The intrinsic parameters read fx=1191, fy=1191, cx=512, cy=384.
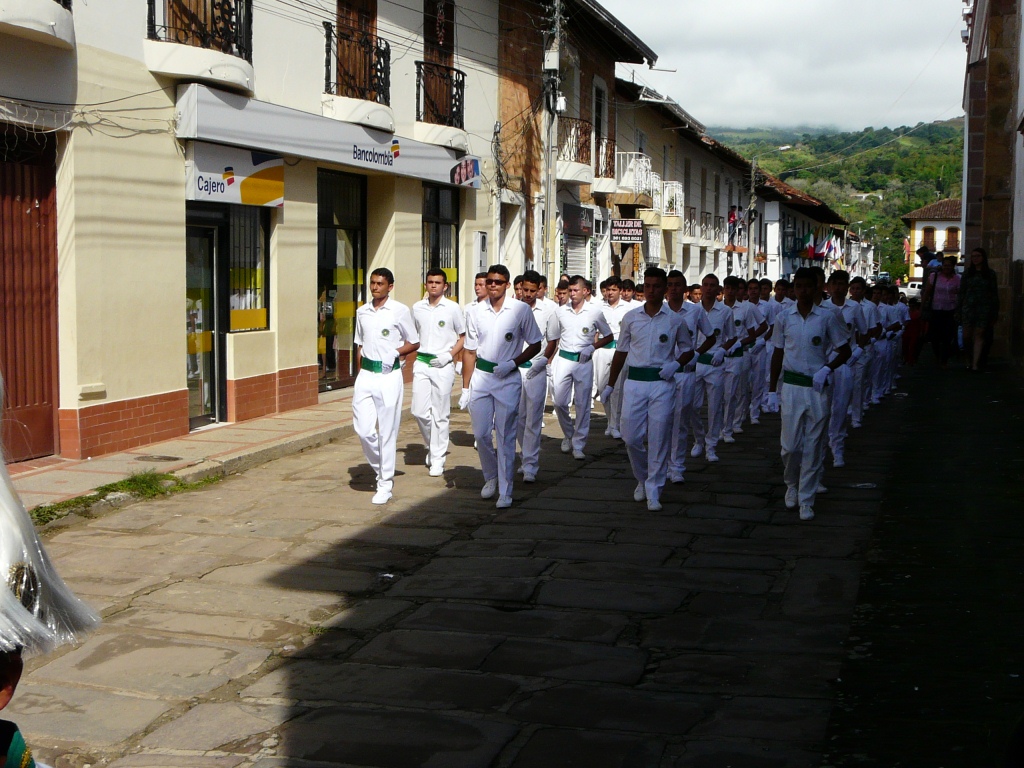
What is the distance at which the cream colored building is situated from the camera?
412 inches

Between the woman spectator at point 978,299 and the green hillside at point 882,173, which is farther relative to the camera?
the green hillside at point 882,173

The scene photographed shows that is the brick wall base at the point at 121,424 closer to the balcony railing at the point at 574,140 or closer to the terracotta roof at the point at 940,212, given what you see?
the balcony railing at the point at 574,140

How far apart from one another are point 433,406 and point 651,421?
2509 mm

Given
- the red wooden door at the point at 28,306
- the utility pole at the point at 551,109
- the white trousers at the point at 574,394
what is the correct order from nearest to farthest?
1. the red wooden door at the point at 28,306
2. the white trousers at the point at 574,394
3. the utility pole at the point at 551,109

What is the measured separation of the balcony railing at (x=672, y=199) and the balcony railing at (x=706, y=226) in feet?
18.8

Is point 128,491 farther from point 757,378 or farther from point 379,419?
point 757,378

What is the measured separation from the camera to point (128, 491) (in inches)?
370

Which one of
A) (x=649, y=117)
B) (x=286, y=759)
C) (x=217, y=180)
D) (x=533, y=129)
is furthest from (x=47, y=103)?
(x=649, y=117)

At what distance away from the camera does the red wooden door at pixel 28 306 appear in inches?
396

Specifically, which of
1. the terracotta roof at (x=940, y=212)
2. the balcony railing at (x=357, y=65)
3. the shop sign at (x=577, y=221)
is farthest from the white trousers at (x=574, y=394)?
the terracotta roof at (x=940, y=212)

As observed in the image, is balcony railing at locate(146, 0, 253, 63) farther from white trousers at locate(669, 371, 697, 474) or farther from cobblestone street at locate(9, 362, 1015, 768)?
white trousers at locate(669, 371, 697, 474)

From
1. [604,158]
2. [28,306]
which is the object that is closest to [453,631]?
[28,306]

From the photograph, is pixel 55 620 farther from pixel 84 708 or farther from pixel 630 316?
pixel 630 316

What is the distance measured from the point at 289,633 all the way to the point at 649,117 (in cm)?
2949
